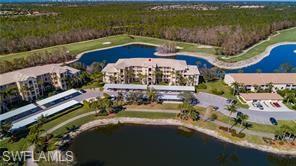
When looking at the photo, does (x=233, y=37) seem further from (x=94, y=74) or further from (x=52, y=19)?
(x=52, y=19)

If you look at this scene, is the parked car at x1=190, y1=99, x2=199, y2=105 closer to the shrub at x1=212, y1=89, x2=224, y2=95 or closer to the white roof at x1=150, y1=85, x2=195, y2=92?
the white roof at x1=150, y1=85, x2=195, y2=92

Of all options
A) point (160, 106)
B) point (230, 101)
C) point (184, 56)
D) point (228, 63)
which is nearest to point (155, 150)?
point (160, 106)

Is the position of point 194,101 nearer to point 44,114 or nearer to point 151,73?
point 151,73

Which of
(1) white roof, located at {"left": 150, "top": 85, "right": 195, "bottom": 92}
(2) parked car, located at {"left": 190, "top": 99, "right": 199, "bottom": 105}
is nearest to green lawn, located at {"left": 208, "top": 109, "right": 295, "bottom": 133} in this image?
(2) parked car, located at {"left": 190, "top": 99, "right": 199, "bottom": 105}

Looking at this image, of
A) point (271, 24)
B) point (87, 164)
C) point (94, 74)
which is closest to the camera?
point (87, 164)

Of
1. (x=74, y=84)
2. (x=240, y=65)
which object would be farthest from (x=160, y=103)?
(x=240, y=65)
